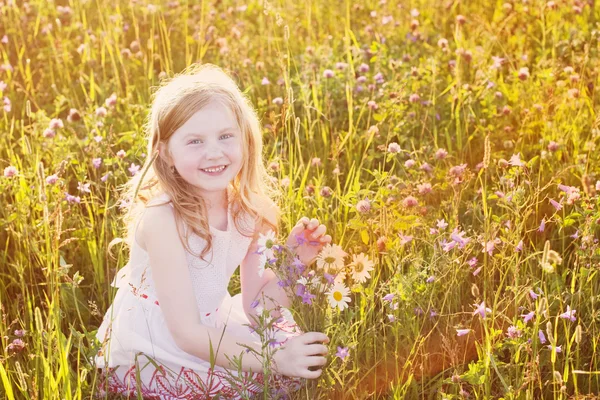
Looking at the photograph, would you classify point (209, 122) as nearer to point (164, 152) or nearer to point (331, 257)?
point (164, 152)

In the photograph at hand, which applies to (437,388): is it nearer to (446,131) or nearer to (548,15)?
(446,131)

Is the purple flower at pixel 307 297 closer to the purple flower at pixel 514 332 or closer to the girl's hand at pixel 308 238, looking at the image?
the girl's hand at pixel 308 238

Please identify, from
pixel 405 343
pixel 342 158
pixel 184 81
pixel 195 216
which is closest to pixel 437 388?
pixel 405 343

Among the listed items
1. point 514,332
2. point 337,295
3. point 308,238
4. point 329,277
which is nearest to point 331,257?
point 329,277

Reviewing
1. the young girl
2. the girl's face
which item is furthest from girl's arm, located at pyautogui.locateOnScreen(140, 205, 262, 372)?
the girl's face

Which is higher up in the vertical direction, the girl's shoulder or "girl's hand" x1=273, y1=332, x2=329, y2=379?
the girl's shoulder

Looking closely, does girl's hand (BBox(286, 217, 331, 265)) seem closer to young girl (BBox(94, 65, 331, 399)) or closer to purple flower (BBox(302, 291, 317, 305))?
young girl (BBox(94, 65, 331, 399))

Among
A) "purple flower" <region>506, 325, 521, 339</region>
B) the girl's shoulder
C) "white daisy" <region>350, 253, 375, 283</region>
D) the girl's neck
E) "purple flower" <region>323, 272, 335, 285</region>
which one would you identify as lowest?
"purple flower" <region>506, 325, 521, 339</region>

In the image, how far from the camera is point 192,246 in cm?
270

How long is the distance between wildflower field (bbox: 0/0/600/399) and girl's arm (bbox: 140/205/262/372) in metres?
0.25

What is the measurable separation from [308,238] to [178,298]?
437mm

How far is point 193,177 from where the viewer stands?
2.60 m

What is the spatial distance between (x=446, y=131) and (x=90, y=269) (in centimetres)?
161

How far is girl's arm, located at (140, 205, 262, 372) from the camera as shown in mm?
2506
